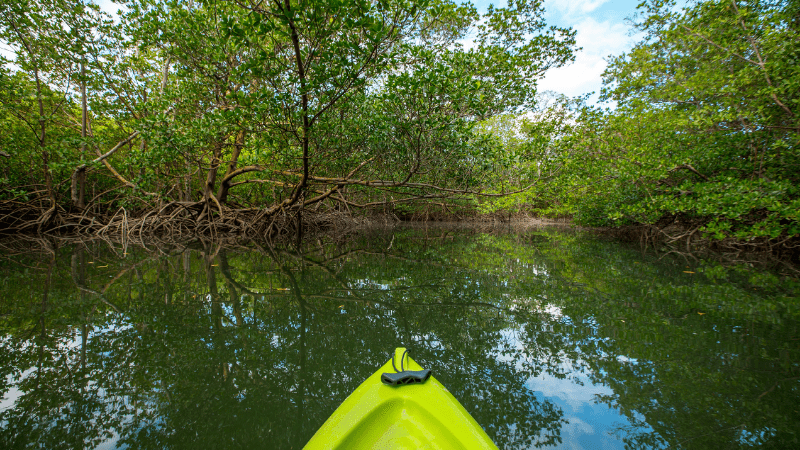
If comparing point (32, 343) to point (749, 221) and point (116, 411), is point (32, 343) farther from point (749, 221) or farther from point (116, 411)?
point (749, 221)

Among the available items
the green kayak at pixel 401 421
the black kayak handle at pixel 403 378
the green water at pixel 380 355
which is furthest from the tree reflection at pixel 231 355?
the black kayak handle at pixel 403 378

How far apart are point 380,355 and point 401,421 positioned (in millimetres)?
984

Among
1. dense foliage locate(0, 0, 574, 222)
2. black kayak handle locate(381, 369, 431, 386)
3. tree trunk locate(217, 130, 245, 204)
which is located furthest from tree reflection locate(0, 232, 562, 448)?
tree trunk locate(217, 130, 245, 204)

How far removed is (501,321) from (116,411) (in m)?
2.53

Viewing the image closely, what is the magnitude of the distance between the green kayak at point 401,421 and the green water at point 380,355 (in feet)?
1.28

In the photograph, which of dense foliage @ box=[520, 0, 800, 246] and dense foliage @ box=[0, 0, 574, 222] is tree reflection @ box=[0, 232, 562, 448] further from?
dense foliage @ box=[520, 0, 800, 246]

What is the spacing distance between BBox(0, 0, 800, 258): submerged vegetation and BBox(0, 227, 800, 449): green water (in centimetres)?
246

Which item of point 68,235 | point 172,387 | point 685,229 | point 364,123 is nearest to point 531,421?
point 172,387

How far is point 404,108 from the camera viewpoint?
5.04 meters

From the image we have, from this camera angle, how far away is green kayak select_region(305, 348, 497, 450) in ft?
3.28

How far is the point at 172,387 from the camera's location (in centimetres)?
163

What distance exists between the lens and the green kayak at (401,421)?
39.3 inches

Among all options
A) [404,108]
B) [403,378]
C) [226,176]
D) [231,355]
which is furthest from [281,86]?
[226,176]

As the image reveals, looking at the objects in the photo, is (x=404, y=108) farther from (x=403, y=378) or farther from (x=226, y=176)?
(x=226, y=176)
